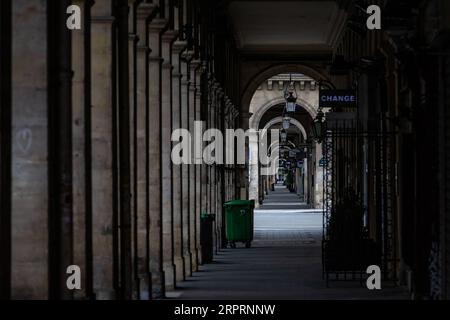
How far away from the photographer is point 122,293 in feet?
44.2

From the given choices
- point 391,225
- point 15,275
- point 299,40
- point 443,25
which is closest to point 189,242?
point 391,225

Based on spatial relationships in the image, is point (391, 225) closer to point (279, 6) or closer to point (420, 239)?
point (420, 239)

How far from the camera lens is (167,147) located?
1914cm

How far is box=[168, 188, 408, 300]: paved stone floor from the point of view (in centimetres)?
1700

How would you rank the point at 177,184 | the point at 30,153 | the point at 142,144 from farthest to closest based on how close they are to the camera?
the point at 177,184, the point at 142,144, the point at 30,153

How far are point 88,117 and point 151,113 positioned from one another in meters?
5.87

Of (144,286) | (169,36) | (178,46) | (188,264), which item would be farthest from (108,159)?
(188,264)

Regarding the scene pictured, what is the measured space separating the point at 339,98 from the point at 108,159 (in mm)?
13557

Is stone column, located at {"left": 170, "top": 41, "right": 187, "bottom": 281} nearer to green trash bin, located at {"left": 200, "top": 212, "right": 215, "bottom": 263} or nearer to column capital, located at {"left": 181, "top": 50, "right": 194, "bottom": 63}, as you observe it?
column capital, located at {"left": 181, "top": 50, "right": 194, "bottom": 63}

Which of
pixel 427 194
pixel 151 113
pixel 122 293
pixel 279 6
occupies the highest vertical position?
pixel 279 6

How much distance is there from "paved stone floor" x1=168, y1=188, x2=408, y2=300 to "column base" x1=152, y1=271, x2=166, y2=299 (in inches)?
10.4

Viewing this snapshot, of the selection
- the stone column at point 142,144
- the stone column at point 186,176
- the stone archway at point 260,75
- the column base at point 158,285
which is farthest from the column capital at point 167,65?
the stone archway at point 260,75

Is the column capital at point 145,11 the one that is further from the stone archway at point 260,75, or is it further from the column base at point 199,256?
the stone archway at point 260,75

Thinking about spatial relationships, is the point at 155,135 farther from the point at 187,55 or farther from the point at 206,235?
the point at 206,235
